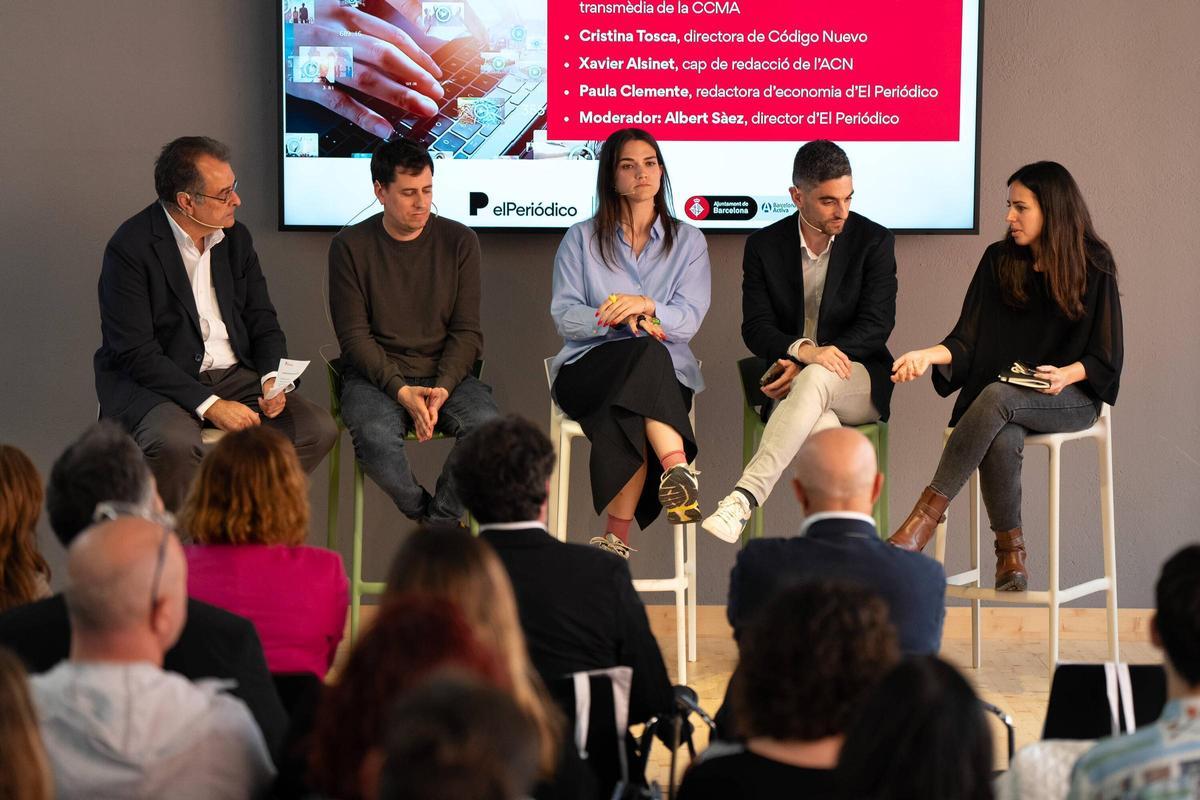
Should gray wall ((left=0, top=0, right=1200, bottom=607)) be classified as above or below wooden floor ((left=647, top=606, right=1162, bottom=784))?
above

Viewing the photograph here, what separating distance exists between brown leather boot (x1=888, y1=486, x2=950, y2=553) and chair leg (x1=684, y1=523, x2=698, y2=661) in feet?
1.95

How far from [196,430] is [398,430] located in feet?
1.89

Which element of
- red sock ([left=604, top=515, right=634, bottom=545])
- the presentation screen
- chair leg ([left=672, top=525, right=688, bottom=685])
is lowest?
chair leg ([left=672, top=525, right=688, bottom=685])

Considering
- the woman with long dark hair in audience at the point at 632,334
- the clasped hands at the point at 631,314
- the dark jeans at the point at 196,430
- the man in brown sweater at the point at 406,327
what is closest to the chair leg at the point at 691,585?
the woman with long dark hair in audience at the point at 632,334

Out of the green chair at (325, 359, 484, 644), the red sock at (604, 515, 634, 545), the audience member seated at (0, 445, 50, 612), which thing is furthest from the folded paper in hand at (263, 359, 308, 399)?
the audience member seated at (0, 445, 50, 612)

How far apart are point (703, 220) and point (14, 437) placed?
244cm

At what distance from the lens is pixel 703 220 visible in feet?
14.7

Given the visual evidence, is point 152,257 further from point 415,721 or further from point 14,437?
point 415,721

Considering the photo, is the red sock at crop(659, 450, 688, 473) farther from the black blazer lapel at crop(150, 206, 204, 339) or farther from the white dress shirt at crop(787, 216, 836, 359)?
the black blazer lapel at crop(150, 206, 204, 339)

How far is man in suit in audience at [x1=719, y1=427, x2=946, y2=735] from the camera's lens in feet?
7.16

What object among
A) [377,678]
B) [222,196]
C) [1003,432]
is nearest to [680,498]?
[1003,432]

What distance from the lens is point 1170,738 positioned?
4.94ft

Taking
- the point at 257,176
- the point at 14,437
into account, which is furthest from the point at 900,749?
the point at 14,437

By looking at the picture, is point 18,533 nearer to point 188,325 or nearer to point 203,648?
point 203,648
